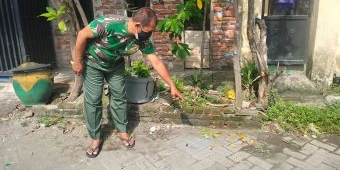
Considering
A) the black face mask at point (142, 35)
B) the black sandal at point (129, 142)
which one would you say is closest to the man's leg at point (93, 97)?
the black sandal at point (129, 142)

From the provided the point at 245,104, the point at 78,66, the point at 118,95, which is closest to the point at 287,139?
the point at 245,104

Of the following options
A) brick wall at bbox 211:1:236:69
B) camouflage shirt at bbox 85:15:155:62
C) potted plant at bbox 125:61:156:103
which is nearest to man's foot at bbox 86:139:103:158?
potted plant at bbox 125:61:156:103

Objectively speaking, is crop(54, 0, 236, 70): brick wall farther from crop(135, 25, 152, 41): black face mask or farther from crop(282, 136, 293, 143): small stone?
crop(135, 25, 152, 41): black face mask

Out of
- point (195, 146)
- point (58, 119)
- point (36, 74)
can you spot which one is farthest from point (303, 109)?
point (36, 74)

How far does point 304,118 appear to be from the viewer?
451cm

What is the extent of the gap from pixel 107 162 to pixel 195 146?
110 centimetres

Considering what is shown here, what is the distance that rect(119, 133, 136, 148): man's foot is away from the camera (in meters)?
4.19

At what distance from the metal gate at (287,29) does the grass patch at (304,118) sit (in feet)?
6.27

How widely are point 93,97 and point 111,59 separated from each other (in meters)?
0.52

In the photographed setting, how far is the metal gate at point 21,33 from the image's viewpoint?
6.38 m

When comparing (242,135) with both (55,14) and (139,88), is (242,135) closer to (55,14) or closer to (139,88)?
A: (139,88)

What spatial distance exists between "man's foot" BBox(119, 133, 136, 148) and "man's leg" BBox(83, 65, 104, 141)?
1.03 ft

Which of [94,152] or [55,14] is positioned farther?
[55,14]

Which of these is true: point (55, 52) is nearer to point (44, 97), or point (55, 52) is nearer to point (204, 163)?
point (44, 97)
